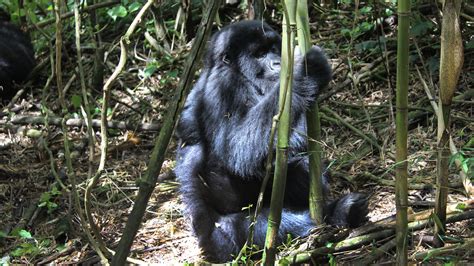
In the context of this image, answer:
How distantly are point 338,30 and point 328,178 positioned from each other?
237cm

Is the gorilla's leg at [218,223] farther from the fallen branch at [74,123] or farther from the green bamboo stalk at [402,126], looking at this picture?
the fallen branch at [74,123]

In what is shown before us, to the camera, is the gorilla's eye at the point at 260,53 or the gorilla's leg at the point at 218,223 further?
the gorilla's eye at the point at 260,53

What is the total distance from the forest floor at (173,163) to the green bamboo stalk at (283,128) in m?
0.61

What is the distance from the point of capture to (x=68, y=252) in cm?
397

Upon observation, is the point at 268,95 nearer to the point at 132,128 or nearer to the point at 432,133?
the point at 432,133

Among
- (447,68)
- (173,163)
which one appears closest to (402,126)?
(447,68)

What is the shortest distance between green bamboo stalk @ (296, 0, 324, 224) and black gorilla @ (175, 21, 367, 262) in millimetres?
188

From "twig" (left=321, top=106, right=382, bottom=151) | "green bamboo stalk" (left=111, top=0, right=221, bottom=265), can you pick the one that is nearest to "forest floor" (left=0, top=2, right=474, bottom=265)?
"twig" (left=321, top=106, right=382, bottom=151)

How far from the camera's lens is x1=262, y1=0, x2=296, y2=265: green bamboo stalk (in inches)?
97.5

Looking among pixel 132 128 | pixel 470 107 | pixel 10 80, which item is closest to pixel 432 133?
pixel 470 107

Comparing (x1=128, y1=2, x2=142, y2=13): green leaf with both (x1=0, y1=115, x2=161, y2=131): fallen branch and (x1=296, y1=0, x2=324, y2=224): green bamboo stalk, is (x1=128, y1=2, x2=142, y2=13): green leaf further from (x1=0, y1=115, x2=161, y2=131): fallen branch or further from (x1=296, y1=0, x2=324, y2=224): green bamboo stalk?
(x1=296, y1=0, x2=324, y2=224): green bamboo stalk

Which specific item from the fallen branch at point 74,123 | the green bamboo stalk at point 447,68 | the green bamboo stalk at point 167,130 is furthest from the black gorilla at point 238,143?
the fallen branch at point 74,123

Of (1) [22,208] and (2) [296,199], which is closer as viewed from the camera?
(2) [296,199]

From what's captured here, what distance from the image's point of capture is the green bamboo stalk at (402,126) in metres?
2.45
